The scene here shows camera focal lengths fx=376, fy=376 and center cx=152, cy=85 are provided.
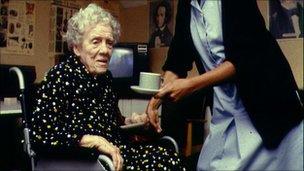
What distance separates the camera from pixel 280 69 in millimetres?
1072

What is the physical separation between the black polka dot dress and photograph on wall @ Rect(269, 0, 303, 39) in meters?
1.52

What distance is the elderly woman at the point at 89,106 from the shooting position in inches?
51.1

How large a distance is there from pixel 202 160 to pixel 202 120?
178cm

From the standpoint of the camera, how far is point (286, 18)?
2590mm

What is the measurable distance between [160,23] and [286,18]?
1170mm

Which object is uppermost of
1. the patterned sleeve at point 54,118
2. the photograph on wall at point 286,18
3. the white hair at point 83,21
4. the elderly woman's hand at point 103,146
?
the photograph on wall at point 286,18

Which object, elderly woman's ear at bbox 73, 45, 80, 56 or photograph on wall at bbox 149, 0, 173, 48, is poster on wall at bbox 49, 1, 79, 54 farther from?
elderly woman's ear at bbox 73, 45, 80, 56

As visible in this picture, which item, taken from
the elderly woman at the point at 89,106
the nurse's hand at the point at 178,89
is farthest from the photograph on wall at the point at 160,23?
the nurse's hand at the point at 178,89

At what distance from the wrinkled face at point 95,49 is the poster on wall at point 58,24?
1.62m

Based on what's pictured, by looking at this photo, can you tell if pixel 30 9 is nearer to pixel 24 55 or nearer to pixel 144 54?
pixel 24 55

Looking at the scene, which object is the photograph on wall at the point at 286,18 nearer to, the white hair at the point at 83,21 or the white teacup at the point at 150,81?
the white hair at the point at 83,21

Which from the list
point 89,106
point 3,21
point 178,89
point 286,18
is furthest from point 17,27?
point 178,89

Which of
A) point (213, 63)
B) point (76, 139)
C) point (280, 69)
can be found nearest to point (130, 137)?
point (76, 139)

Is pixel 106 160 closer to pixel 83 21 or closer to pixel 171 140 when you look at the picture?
pixel 171 140
